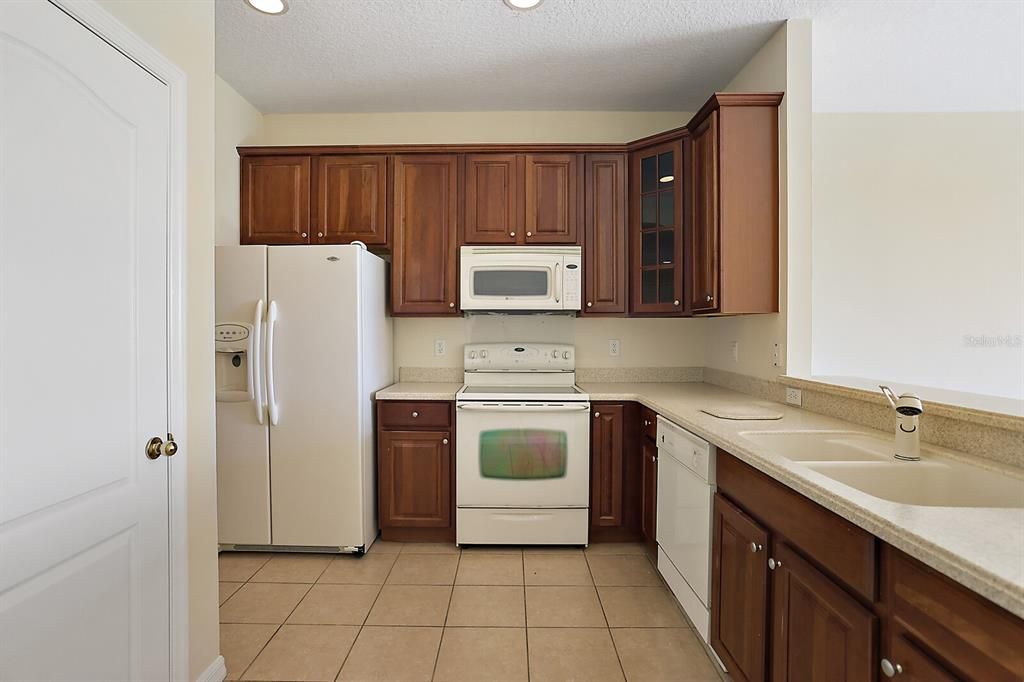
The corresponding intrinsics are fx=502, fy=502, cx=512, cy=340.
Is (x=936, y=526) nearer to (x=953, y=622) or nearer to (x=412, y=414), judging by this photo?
(x=953, y=622)

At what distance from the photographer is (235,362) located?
2682mm

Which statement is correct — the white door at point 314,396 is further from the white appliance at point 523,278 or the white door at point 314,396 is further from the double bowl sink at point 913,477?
the double bowl sink at point 913,477

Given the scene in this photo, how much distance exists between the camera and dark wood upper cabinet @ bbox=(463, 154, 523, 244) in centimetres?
310

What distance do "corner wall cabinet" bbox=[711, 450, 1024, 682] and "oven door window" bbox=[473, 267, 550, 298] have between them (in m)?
1.59

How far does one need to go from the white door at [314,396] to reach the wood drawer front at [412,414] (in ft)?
0.71

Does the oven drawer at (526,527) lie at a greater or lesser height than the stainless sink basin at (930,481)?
lesser

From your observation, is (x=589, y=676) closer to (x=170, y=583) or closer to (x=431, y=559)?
(x=431, y=559)

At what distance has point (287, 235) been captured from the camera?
3.14 meters

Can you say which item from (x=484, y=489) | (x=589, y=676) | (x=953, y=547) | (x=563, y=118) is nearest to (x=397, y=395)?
(x=484, y=489)

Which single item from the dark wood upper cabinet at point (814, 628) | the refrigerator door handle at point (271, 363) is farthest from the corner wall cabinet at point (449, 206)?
the dark wood upper cabinet at point (814, 628)

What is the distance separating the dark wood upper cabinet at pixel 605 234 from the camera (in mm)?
3076

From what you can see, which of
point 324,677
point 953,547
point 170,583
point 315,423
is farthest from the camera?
point 315,423

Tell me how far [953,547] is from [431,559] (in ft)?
7.82

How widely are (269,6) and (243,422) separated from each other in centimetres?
200
